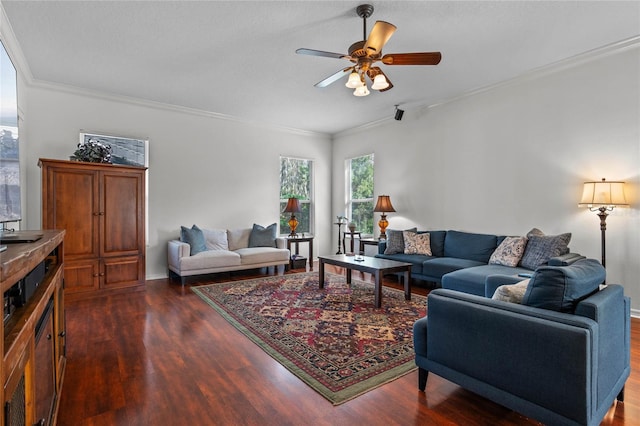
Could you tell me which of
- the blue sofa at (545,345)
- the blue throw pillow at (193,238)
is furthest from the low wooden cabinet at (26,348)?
the blue throw pillow at (193,238)

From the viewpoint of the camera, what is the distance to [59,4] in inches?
109

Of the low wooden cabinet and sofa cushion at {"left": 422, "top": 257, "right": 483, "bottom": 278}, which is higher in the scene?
the low wooden cabinet

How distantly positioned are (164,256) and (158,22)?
358cm

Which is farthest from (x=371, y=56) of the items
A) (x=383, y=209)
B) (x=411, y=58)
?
(x=383, y=209)

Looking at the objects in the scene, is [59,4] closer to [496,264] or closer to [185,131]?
[185,131]

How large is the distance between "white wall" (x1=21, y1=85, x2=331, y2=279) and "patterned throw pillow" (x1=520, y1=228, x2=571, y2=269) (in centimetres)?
428

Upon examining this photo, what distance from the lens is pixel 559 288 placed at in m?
1.66

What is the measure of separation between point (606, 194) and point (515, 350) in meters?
2.74

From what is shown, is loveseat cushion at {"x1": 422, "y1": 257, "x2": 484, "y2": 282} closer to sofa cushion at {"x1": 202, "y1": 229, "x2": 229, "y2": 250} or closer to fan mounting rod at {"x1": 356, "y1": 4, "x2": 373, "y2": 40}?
fan mounting rod at {"x1": 356, "y1": 4, "x2": 373, "y2": 40}

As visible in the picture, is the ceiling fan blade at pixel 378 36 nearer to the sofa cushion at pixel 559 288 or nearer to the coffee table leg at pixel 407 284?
the sofa cushion at pixel 559 288

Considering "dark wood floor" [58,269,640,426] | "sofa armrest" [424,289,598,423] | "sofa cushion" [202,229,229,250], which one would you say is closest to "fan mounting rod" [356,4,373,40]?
"sofa armrest" [424,289,598,423]

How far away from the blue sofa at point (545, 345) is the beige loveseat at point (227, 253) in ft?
12.4

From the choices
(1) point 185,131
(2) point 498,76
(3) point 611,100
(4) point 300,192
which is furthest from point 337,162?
(3) point 611,100

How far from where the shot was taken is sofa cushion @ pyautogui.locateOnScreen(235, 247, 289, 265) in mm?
5376
